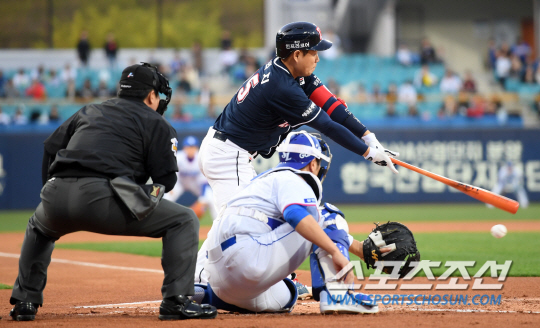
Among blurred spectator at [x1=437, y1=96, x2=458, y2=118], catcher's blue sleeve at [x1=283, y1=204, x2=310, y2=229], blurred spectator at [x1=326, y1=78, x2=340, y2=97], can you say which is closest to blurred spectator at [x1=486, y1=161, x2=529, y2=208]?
blurred spectator at [x1=437, y1=96, x2=458, y2=118]

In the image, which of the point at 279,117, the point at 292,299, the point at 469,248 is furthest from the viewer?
the point at 469,248

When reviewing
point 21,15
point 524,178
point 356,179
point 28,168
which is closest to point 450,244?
point 356,179

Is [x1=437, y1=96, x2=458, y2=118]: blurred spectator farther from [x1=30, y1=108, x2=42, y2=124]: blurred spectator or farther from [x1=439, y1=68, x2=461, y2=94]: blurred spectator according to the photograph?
[x1=30, y1=108, x2=42, y2=124]: blurred spectator

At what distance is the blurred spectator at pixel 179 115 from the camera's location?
1997cm

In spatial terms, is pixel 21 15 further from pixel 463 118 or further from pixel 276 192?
pixel 276 192

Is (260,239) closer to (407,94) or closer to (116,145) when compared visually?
(116,145)

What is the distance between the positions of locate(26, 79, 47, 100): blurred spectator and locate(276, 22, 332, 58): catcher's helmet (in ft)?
56.8

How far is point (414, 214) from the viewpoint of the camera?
16.8 m

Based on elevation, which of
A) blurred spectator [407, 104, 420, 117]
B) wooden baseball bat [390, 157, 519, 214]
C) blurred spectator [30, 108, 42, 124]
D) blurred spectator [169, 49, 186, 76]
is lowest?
wooden baseball bat [390, 157, 519, 214]

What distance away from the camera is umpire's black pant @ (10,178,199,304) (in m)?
4.10

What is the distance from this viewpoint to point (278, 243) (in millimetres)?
4230

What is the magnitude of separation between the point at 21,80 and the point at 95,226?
1990 centimetres

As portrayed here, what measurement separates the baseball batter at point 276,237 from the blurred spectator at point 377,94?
671 inches

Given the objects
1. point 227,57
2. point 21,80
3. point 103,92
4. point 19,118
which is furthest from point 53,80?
point 227,57
